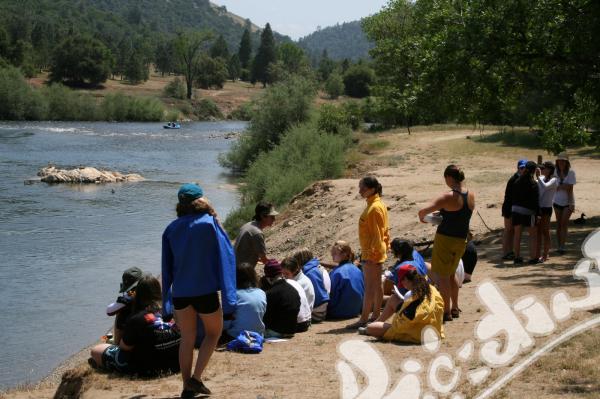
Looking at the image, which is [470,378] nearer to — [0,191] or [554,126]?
[554,126]

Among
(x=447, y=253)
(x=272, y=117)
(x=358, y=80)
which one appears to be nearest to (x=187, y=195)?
(x=447, y=253)

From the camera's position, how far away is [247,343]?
8289 millimetres

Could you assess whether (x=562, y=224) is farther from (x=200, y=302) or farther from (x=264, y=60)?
(x=264, y=60)

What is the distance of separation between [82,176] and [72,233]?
14.1 meters

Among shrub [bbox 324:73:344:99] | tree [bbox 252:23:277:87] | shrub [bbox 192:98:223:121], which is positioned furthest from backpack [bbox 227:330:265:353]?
tree [bbox 252:23:277:87]

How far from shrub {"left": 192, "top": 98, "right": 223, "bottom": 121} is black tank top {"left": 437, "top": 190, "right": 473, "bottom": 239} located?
9377 centimetres

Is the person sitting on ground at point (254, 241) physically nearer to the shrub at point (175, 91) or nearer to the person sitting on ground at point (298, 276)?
the person sitting on ground at point (298, 276)

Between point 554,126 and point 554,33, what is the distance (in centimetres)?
170

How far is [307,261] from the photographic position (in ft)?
33.7

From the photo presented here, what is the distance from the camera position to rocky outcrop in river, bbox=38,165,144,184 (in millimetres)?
37344

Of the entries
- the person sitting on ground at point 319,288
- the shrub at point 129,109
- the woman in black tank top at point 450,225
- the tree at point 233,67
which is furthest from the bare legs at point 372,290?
the tree at point 233,67

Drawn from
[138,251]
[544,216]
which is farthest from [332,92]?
[544,216]

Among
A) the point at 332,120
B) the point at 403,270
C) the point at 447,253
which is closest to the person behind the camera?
the point at 403,270

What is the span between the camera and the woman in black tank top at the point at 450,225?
8.11 m
